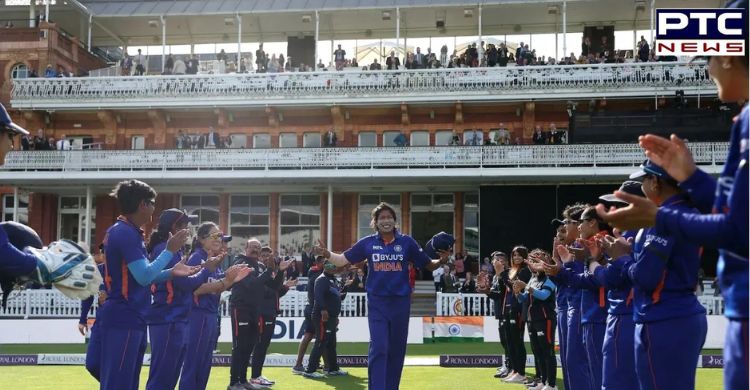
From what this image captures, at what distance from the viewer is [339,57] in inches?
1453

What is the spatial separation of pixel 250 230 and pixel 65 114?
1014 centimetres

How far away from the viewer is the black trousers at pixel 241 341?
12.4m

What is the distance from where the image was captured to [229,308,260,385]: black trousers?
12.4 m

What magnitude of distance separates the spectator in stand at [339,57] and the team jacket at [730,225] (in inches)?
1286

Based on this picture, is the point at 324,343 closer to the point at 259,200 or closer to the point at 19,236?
the point at 19,236

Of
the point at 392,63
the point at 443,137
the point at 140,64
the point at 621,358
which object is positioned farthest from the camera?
the point at 140,64

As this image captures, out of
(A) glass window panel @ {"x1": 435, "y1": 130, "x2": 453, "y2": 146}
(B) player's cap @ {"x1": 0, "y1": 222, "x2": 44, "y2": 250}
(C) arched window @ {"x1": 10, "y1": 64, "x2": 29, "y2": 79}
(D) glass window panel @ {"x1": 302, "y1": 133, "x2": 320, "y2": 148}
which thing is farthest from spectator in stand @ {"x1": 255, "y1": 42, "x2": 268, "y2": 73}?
(B) player's cap @ {"x1": 0, "y1": 222, "x2": 44, "y2": 250}

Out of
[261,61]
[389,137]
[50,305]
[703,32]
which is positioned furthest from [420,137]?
[703,32]

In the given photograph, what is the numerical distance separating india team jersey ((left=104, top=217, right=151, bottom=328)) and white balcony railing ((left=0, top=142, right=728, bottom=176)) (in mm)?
25633

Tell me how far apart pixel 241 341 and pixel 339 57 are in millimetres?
25766

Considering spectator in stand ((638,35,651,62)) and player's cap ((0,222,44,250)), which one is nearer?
player's cap ((0,222,44,250))

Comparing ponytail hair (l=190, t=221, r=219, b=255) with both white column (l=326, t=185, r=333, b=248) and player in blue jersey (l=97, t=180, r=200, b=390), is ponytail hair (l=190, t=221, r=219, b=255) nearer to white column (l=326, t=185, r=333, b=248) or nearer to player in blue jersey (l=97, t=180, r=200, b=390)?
player in blue jersey (l=97, t=180, r=200, b=390)

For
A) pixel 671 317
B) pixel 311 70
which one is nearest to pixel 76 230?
pixel 311 70

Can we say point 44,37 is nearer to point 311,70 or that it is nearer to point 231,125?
point 231,125
